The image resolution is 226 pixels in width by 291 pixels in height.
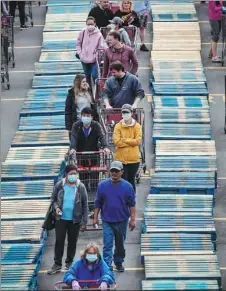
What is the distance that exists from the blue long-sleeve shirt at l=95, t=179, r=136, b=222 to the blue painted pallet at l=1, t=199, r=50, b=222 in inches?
105

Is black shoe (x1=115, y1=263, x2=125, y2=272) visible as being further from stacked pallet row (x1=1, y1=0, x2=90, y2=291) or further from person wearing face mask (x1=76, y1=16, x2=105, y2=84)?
person wearing face mask (x1=76, y1=16, x2=105, y2=84)

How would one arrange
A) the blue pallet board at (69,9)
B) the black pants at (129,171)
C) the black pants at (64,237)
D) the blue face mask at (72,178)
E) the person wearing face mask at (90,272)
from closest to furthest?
1. the person wearing face mask at (90,272)
2. the blue face mask at (72,178)
3. the black pants at (64,237)
4. the black pants at (129,171)
5. the blue pallet board at (69,9)

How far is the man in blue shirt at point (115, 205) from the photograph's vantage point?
2212cm

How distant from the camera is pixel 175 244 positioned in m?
23.8

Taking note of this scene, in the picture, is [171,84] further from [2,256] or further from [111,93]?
[2,256]

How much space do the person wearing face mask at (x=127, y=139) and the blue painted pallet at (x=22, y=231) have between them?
75.5 inches

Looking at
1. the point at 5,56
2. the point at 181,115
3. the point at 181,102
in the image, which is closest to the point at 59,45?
the point at 5,56

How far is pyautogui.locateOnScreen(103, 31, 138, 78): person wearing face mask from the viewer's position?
2720 cm

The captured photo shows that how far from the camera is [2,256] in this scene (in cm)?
2344

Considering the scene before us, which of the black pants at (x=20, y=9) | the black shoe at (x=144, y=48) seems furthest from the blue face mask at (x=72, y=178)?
the black pants at (x=20, y=9)

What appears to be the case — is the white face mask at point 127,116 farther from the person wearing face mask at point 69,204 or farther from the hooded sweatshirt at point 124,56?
the hooded sweatshirt at point 124,56

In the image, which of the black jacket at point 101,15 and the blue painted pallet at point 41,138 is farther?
the black jacket at point 101,15

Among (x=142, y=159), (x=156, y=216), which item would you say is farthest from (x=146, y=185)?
(x=156, y=216)

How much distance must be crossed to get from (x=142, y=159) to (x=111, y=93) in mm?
1668
